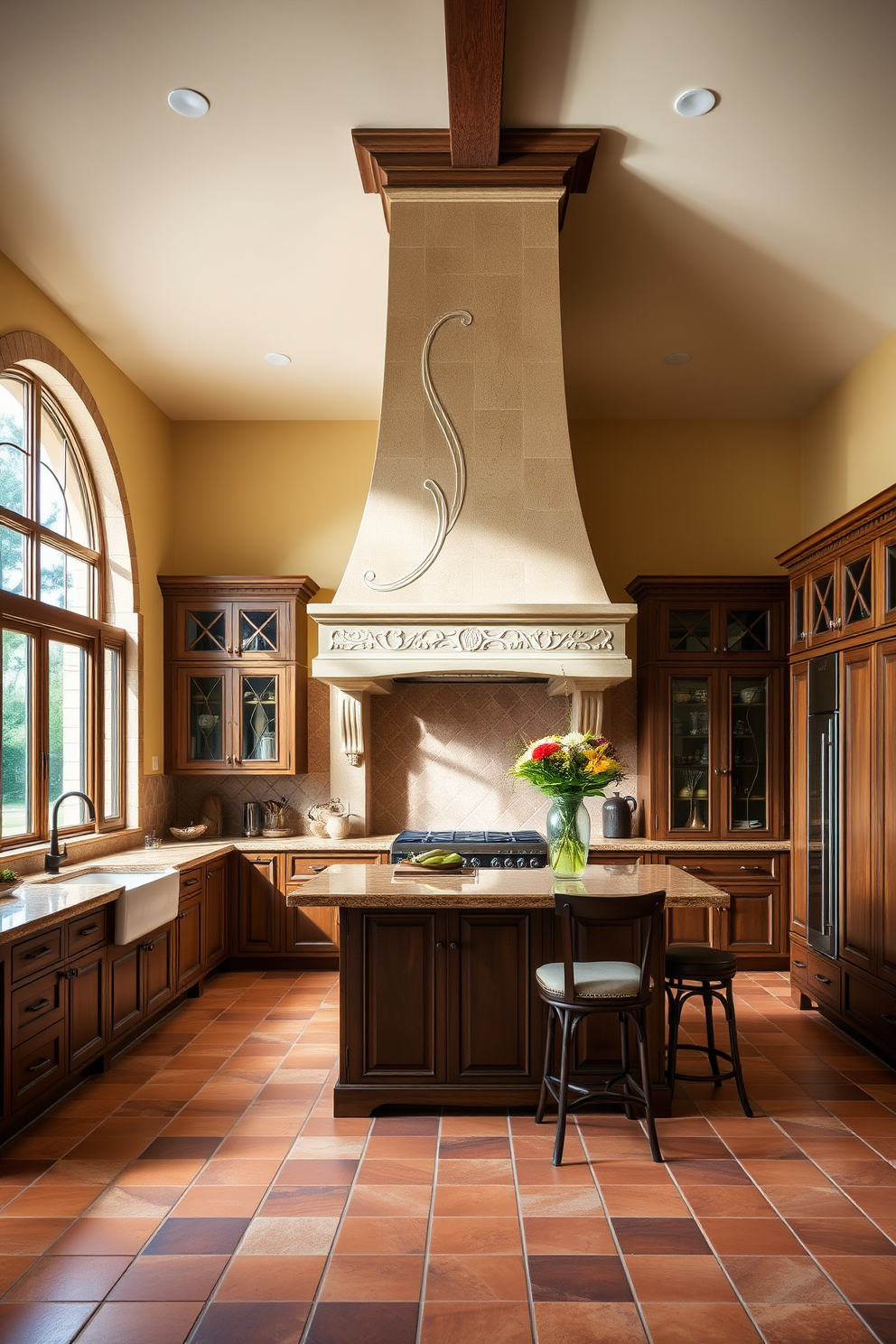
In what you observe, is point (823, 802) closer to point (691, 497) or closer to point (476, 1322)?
point (691, 497)

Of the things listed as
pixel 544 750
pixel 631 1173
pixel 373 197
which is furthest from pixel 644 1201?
pixel 373 197

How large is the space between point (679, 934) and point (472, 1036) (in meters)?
2.67

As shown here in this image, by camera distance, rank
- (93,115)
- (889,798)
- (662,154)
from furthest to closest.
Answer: (889,798) < (662,154) < (93,115)

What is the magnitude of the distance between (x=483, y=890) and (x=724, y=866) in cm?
285

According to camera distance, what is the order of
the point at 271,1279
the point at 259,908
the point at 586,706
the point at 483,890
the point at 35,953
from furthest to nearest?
the point at 259,908 < the point at 586,706 < the point at 483,890 < the point at 35,953 < the point at 271,1279

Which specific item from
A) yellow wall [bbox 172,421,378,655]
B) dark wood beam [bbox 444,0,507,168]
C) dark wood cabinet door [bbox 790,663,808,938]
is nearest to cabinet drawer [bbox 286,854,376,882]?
yellow wall [bbox 172,421,378,655]

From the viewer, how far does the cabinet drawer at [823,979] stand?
4660 millimetres

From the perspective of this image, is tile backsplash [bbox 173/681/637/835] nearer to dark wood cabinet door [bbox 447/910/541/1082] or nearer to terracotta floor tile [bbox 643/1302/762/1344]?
dark wood cabinet door [bbox 447/910/541/1082]

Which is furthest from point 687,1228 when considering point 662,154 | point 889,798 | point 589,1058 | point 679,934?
point 662,154

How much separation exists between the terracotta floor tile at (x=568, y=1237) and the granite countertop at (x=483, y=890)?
1036mm

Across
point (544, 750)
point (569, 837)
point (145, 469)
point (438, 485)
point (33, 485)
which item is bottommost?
point (569, 837)

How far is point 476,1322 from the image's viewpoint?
91.4 inches

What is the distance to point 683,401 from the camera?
21.0 feet

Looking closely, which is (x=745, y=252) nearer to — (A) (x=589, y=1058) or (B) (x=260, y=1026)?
(A) (x=589, y=1058)
